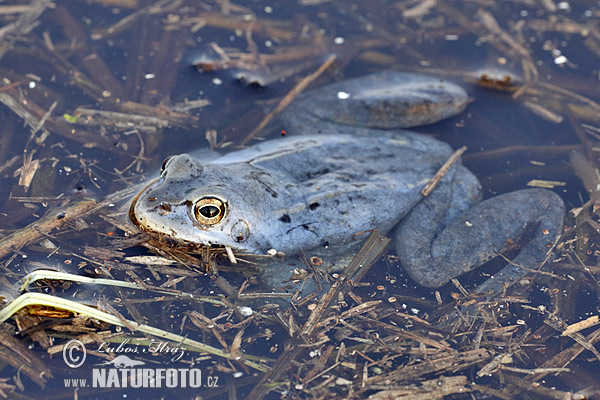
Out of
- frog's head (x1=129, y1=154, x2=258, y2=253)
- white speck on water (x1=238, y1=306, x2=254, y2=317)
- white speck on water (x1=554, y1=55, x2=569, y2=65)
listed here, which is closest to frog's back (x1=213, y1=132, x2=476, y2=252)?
frog's head (x1=129, y1=154, x2=258, y2=253)

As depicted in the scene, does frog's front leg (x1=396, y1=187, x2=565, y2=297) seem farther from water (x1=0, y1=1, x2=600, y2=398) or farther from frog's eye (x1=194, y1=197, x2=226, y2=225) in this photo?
frog's eye (x1=194, y1=197, x2=226, y2=225)

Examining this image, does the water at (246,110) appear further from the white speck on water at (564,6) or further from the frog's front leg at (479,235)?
the frog's front leg at (479,235)

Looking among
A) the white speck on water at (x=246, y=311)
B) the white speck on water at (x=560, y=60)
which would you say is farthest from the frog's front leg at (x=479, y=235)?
the white speck on water at (x=560, y=60)

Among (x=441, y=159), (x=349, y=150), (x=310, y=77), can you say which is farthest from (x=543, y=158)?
(x=310, y=77)

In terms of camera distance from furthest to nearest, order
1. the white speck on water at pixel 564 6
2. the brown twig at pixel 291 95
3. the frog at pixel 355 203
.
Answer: the white speck on water at pixel 564 6 → the brown twig at pixel 291 95 → the frog at pixel 355 203

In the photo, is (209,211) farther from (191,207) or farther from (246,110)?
(246,110)

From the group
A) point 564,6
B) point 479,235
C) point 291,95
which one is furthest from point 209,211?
point 564,6

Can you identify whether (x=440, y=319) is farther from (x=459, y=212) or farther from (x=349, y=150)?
(x=349, y=150)
